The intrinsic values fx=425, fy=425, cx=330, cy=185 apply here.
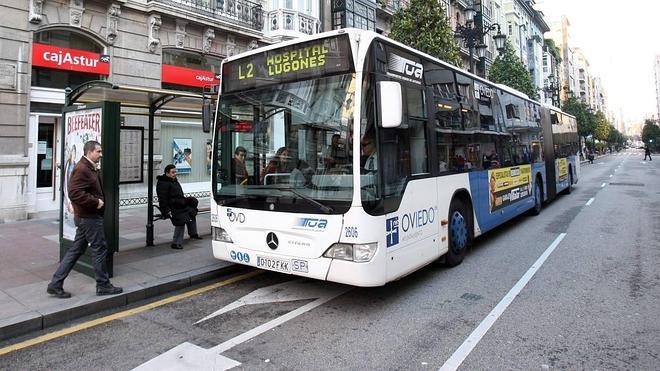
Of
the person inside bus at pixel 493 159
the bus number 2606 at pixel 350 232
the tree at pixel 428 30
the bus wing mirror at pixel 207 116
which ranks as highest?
the tree at pixel 428 30

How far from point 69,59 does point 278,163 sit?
395 inches

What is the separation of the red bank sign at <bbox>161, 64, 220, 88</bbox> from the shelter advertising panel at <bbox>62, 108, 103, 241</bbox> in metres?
7.73

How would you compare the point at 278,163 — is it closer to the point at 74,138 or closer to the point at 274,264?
the point at 274,264

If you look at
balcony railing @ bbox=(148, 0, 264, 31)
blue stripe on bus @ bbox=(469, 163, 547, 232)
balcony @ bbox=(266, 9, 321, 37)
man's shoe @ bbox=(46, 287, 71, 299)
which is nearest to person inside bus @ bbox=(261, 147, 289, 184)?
man's shoe @ bbox=(46, 287, 71, 299)

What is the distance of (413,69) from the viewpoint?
5.64 m

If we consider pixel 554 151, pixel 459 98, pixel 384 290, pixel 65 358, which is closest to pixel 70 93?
pixel 65 358

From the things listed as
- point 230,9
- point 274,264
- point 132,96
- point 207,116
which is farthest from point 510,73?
point 274,264

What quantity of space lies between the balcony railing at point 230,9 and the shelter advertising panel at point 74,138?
8586mm

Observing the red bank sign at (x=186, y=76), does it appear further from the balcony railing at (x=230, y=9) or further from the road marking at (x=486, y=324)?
the road marking at (x=486, y=324)

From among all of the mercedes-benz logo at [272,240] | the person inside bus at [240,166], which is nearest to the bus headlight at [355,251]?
the mercedes-benz logo at [272,240]

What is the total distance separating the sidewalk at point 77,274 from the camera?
15.1ft

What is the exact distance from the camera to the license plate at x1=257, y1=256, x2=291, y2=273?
194 inches

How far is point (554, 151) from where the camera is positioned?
1397 cm

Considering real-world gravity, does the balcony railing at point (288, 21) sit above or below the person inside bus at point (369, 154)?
above
